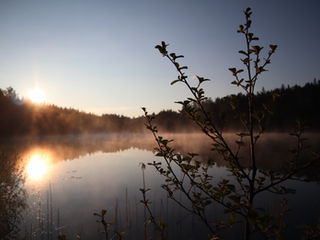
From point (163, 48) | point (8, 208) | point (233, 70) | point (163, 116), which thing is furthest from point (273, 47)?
point (163, 116)

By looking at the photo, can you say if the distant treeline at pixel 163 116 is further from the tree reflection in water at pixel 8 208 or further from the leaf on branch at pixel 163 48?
the tree reflection in water at pixel 8 208

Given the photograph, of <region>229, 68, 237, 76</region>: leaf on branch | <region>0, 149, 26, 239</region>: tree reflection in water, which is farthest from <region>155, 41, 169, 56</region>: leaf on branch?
<region>0, 149, 26, 239</region>: tree reflection in water

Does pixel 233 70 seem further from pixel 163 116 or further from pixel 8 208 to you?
pixel 163 116

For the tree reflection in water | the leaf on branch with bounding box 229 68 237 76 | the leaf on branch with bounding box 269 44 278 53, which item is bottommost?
the tree reflection in water

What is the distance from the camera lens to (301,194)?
988 centimetres

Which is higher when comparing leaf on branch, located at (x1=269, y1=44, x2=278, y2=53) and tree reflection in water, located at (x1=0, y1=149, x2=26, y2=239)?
leaf on branch, located at (x1=269, y1=44, x2=278, y2=53)

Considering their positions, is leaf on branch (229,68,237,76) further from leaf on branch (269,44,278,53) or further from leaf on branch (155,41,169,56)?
leaf on branch (155,41,169,56)

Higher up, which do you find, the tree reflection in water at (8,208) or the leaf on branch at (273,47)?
the leaf on branch at (273,47)

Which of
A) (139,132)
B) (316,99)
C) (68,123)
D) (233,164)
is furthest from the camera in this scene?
(139,132)

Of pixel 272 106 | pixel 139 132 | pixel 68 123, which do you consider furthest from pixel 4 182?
pixel 139 132

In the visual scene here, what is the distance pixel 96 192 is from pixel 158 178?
4.97 m

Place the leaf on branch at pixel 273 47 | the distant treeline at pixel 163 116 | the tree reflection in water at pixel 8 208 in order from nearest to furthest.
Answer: the leaf on branch at pixel 273 47
the tree reflection in water at pixel 8 208
the distant treeline at pixel 163 116

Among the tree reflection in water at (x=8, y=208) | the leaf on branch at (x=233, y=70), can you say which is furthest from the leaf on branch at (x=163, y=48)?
the tree reflection in water at (x=8, y=208)

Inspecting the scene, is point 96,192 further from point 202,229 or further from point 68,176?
point 202,229
